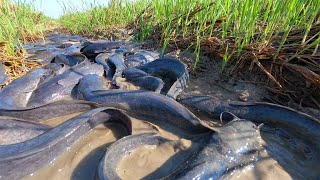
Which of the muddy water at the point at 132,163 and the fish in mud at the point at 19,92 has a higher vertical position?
the fish in mud at the point at 19,92

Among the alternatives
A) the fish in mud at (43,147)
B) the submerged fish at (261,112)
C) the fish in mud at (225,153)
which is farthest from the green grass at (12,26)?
the fish in mud at (225,153)

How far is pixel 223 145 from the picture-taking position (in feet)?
5.41

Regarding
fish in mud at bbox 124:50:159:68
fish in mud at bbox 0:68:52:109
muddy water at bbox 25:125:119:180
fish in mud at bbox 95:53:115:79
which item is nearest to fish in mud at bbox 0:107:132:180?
muddy water at bbox 25:125:119:180

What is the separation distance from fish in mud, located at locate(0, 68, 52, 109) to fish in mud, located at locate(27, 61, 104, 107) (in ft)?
0.19

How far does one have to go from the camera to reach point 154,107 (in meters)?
2.23

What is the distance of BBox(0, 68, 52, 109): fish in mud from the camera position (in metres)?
2.36

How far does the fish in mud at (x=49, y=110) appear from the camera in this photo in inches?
84.4

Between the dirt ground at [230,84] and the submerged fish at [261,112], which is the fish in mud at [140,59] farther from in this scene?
the submerged fish at [261,112]

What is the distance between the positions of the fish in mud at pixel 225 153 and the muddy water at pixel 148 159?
22 centimetres

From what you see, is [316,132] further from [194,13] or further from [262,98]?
[194,13]

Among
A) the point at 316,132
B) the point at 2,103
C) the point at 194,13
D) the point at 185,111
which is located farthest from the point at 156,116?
the point at 194,13

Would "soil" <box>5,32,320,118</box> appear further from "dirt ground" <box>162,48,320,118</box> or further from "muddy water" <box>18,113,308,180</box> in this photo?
"muddy water" <box>18,113,308,180</box>

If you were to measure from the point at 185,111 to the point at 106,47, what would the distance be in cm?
294

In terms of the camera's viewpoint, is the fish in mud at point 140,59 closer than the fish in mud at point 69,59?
Yes
